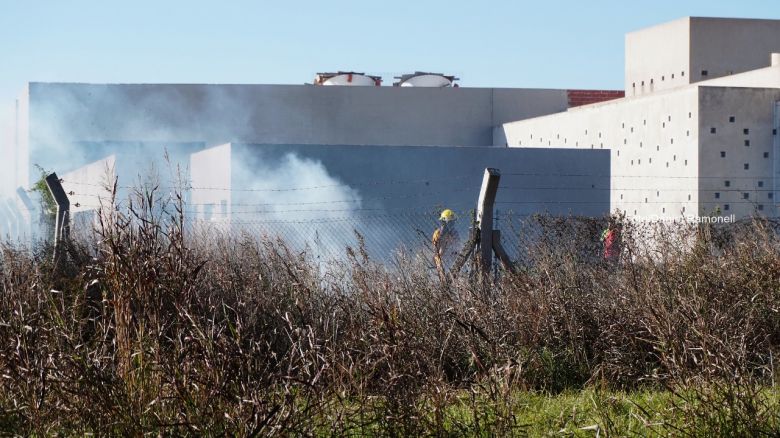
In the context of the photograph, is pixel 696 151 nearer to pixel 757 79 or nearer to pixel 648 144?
pixel 648 144

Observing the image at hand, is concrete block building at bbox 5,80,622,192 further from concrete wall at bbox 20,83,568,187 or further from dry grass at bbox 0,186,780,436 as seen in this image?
dry grass at bbox 0,186,780,436

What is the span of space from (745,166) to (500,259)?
28980 millimetres

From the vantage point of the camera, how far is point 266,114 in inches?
1877

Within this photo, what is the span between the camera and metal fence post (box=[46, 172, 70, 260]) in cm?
1101

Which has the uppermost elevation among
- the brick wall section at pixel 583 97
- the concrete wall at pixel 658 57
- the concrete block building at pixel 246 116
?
the concrete wall at pixel 658 57

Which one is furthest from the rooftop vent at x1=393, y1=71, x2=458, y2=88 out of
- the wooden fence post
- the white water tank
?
the wooden fence post

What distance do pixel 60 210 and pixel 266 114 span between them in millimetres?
36697

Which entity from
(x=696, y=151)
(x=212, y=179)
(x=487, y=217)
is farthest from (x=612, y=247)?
(x=696, y=151)

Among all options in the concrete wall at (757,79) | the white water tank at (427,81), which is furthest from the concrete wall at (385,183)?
the white water tank at (427,81)

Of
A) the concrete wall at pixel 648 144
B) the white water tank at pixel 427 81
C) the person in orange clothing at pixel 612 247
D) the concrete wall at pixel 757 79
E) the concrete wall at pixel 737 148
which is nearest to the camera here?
the person in orange clothing at pixel 612 247

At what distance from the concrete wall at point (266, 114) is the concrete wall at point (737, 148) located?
48.5ft

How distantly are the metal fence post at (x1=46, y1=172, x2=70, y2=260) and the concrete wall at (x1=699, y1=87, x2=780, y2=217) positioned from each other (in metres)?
27.2

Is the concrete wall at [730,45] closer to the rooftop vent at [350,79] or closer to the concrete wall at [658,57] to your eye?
the concrete wall at [658,57]

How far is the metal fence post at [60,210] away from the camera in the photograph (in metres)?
11.0
